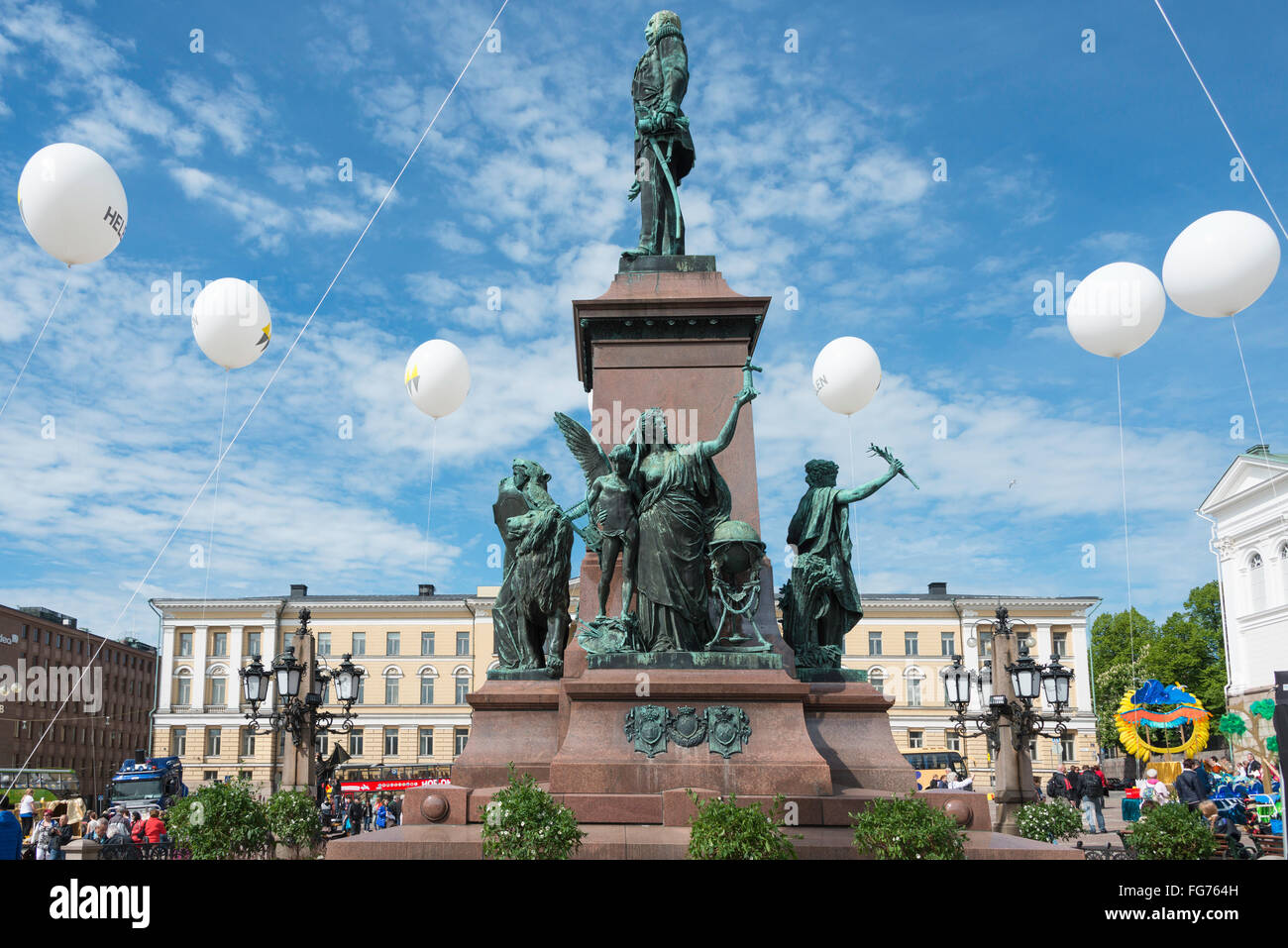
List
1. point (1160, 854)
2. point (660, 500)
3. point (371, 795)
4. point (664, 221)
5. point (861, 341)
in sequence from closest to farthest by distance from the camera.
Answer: point (1160, 854), point (660, 500), point (664, 221), point (861, 341), point (371, 795)

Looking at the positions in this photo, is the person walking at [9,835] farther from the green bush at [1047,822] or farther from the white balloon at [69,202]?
the green bush at [1047,822]

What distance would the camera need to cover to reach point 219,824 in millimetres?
10570

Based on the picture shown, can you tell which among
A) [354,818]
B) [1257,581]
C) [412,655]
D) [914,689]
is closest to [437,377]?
[354,818]

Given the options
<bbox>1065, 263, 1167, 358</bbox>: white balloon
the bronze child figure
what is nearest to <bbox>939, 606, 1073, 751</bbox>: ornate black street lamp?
<bbox>1065, 263, 1167, 358</bbox>: white balloon

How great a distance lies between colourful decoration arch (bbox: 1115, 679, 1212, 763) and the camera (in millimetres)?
29438

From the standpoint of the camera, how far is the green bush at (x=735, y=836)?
724 cm

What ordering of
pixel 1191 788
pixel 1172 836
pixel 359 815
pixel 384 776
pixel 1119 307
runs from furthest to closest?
1. pixel 384 776
2. pixel 359 815
3. pixel 1191 788
4. pixel 1119 307
5. pixel 1172 836

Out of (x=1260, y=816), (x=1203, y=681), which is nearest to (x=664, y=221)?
(x=1260, y=816)

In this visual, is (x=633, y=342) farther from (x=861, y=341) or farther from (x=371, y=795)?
(x=371, y=795)

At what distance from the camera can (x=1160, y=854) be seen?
9984 mm

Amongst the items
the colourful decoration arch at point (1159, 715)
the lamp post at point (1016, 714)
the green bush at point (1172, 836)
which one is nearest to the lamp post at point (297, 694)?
the lamp post at point (1016, 714)

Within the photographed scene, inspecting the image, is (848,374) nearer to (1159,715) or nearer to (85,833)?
(85,833)

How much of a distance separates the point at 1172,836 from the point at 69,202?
12412mm

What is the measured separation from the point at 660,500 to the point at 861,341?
577 cm
